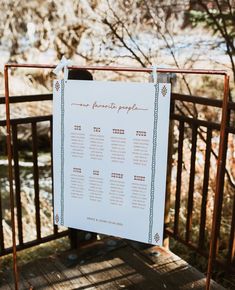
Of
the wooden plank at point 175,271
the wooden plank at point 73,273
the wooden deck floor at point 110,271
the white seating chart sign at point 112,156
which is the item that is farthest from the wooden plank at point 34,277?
the wooden plank at point 175,271

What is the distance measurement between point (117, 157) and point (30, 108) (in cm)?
468

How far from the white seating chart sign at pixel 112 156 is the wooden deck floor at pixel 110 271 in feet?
1.72

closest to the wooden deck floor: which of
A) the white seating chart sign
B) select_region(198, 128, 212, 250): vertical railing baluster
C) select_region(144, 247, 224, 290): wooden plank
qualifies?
select_region(144, 247, 224, 290): wooden plank

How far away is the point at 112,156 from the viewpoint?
2.09m

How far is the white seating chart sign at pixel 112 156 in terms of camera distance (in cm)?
196

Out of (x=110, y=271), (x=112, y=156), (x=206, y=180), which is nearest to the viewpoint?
(x=112, y=156)

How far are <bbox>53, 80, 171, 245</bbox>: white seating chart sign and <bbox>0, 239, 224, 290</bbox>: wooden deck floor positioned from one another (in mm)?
525

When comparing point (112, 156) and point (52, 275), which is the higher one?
point (112, 156)

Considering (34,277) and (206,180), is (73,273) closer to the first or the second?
(34,277)

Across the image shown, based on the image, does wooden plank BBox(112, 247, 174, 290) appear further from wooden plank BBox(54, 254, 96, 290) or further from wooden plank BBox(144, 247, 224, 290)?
wooden plank BBox(54, 254, 96, 290)

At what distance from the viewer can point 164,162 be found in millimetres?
1971

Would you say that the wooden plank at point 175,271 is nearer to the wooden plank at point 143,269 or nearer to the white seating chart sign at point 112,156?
the wooden plank at point 143,269

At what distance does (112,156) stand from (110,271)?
A: 0.98m

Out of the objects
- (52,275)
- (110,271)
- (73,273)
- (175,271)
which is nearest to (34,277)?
(52,275)
